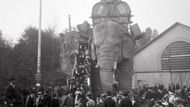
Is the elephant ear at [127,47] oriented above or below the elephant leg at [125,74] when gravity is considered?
above

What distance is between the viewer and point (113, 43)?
1539 cm

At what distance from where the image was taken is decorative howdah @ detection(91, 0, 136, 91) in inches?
590

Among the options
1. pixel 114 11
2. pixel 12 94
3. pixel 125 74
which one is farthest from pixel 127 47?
pixel 12 94

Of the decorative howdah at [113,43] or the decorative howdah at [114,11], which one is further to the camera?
the decorative howdah at [114,11]

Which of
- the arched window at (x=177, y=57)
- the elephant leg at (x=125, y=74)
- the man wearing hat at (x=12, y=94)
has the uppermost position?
the arched window at (x=177, y=57)

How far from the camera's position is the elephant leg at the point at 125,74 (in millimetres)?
16203

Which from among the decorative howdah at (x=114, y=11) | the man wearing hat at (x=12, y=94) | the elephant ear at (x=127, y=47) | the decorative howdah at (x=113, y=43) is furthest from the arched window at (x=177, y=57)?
the man wearing hat at (x=12, y=94)

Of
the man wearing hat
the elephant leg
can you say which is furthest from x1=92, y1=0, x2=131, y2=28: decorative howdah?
the man wearing hat

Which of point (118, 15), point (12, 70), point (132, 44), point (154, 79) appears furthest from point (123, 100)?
point (154, 79)

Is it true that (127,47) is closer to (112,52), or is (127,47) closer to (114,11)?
(112,52)

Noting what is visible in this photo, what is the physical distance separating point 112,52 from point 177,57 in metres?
28.5

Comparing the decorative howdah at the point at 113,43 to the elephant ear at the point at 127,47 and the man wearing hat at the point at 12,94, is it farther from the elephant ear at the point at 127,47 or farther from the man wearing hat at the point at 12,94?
the man wearing hat at the point at 12,94

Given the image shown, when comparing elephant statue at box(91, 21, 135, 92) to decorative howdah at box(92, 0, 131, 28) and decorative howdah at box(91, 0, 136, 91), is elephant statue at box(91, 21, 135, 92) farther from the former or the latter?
decorative howdah at box(92, 0, 131, 28)

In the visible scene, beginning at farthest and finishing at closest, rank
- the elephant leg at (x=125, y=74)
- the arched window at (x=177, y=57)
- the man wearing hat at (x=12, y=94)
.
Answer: the arched window at (x=177, y=57) < the elephant leg at (x=125, y=74) < the man wearing hat at (x=12, y=94)
